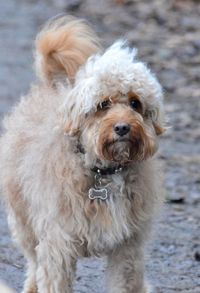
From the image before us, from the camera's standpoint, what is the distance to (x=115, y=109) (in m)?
8.12

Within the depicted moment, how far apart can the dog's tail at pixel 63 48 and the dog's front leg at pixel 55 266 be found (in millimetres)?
1434

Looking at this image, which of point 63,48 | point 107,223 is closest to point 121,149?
point 107,223

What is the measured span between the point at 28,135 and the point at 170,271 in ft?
6.43

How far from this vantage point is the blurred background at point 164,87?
10211 millimetres

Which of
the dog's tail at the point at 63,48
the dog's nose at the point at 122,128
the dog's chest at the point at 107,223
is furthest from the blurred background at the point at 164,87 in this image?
the dog's nose at the point at 122,128

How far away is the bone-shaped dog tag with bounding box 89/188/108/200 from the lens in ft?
27.6

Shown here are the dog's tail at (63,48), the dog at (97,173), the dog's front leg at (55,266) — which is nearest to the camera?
the dog at (97,173)

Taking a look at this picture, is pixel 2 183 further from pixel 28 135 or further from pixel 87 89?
pixel 87 89

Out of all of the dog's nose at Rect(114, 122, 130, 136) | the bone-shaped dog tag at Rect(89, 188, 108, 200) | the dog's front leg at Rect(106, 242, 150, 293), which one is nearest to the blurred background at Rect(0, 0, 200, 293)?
the dog's front leg at Rect(106, 242, 150, 293)

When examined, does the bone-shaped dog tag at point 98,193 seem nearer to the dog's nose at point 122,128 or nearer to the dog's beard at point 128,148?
the dog's beard at point 128,148

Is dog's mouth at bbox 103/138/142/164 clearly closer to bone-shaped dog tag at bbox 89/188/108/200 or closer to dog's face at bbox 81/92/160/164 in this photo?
dog's face at bbox 81/92/160/164

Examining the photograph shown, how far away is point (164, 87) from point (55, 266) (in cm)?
860

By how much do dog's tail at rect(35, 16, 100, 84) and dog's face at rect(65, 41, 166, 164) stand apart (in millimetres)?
1012

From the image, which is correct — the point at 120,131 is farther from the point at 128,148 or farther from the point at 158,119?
the point at 158,119
